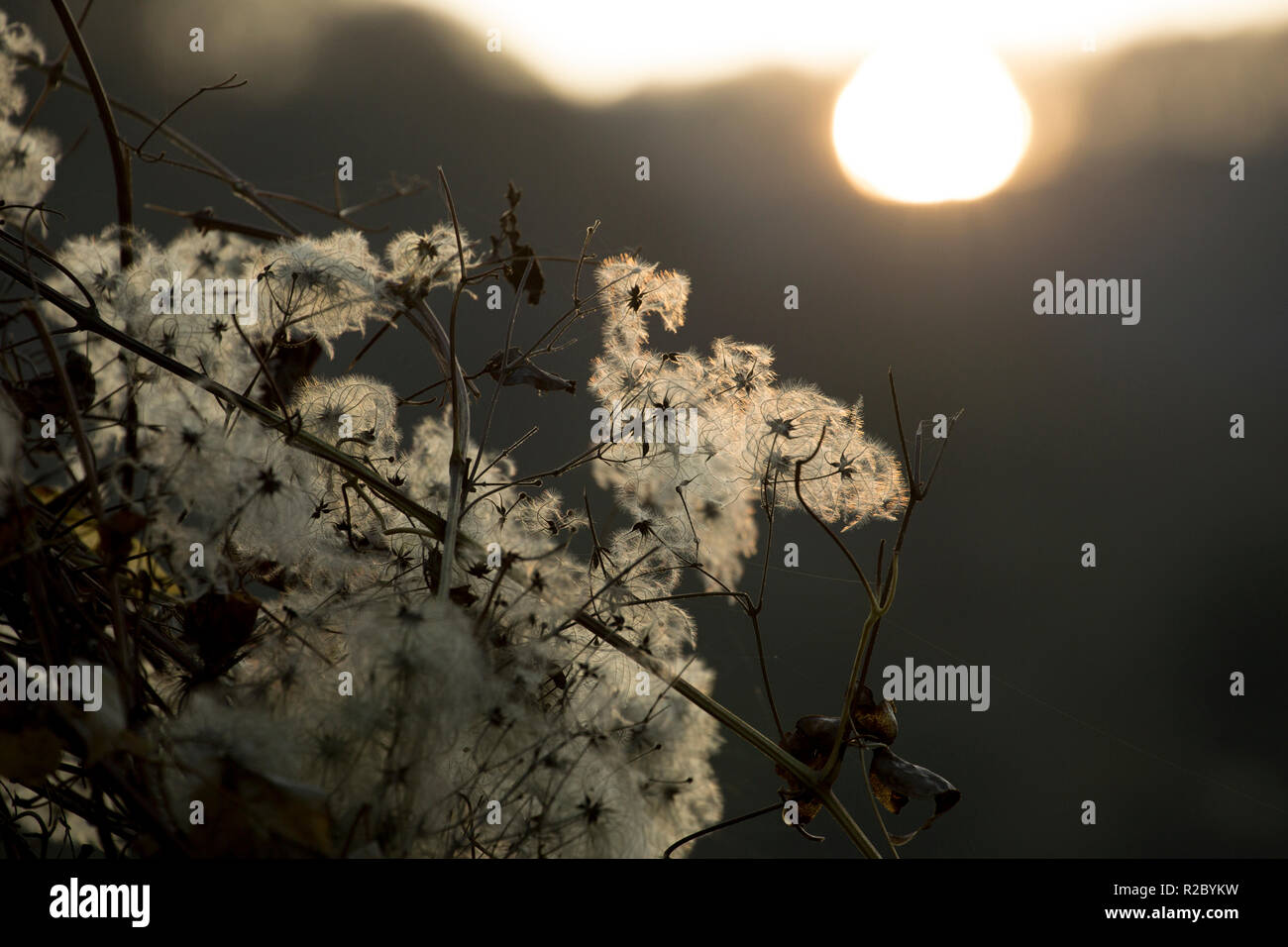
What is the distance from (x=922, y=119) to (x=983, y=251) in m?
0.32

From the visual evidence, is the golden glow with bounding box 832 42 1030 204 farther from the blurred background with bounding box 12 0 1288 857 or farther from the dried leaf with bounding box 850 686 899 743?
the dried leaf with bounding box 850 686 899 743

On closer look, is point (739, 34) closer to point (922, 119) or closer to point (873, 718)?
point (922, 119)

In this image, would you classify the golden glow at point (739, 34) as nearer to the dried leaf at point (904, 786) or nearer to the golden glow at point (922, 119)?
the golden glow at point (922, 119)

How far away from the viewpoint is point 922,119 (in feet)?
3.59

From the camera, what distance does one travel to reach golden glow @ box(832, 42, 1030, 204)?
3.59 feet

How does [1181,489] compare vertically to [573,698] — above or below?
above

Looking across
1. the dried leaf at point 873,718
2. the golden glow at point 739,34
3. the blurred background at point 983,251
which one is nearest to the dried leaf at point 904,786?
the dried leaf at point 873,718

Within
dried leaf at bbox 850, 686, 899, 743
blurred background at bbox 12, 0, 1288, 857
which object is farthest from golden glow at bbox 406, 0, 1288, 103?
dried leaf at bbox 850, 686, 899, 743

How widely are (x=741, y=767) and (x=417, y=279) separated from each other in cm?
39

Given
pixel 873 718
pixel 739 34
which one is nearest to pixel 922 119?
pixel 739 34

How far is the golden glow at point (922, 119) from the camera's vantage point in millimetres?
1094
